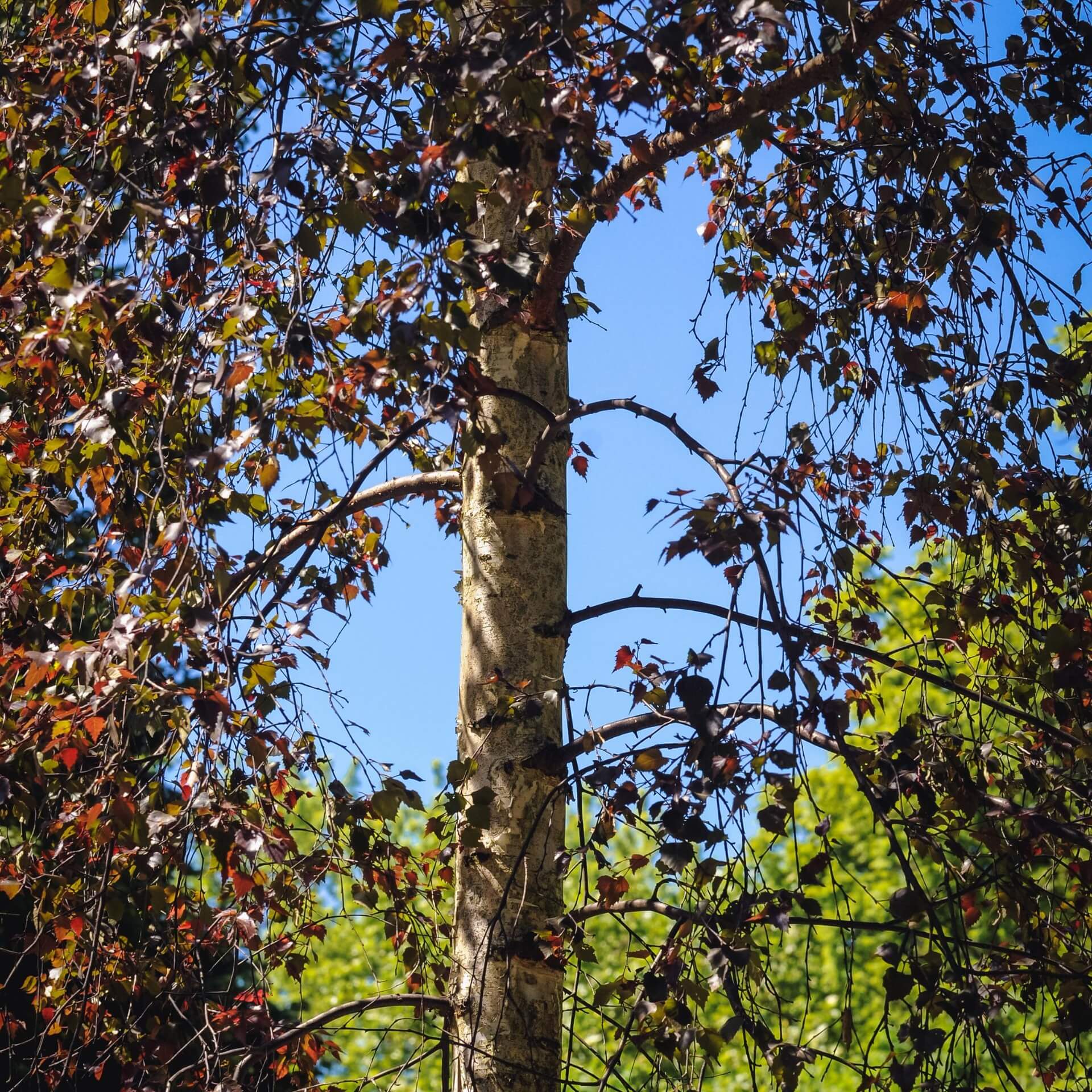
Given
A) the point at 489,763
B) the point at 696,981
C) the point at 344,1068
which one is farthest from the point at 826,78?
the point at 344,1068

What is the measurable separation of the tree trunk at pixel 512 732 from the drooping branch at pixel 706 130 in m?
0.17

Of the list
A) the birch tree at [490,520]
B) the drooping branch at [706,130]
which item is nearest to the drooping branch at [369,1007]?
the birch tree at [490,520]

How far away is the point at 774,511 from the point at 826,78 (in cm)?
120

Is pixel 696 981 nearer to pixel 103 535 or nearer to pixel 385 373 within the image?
pixel 385 373

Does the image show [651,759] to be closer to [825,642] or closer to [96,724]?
[825,642]

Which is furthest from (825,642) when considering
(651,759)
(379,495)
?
(379,495)

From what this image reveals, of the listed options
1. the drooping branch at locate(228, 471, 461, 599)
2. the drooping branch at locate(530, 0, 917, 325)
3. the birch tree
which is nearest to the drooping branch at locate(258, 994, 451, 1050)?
→ the birch tree

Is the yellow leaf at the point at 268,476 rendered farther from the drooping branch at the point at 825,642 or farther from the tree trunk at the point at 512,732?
the drooping branch at the point at 825,642

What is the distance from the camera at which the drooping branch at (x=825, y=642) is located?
2.07m

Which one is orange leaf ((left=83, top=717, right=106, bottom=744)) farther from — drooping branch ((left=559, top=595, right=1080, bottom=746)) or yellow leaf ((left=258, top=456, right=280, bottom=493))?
drooping branch ((left=559, top=595, right=1080, bottom=746))

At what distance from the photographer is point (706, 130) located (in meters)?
2.43

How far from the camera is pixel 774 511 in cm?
189

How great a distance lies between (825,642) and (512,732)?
0.94 meters

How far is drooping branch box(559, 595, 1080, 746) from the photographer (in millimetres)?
2072
